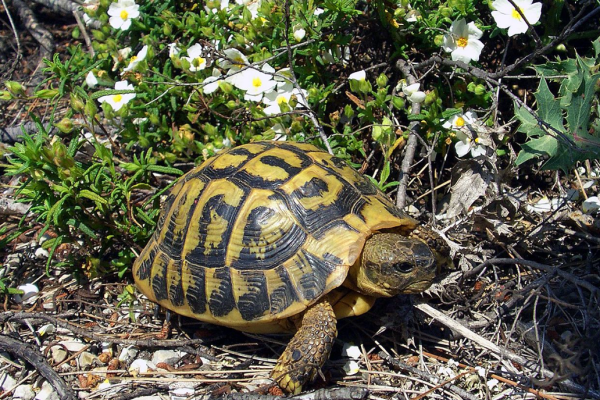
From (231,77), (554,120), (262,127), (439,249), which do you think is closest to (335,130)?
(262,127)

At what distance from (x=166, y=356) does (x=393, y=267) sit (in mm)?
1399

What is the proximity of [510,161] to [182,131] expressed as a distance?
7.36 feet

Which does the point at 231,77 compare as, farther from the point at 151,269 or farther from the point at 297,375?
the point at 297,375

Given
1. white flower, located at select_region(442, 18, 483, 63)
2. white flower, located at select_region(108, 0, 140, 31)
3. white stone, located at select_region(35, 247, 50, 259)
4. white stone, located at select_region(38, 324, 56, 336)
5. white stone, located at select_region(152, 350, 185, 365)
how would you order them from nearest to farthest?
white stone, located at select_region(152, 350, 185, 365) → white stone, located at select_region(38, 324, 56, 336) → white flower, located at select_region(442, 18, 483, 63) → white stone, located at select_region(35, 247, 50, 259) → white flower, located at select_region(108, 0, 140, 31)

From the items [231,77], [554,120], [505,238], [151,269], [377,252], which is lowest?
[151,269]

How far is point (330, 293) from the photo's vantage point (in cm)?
279

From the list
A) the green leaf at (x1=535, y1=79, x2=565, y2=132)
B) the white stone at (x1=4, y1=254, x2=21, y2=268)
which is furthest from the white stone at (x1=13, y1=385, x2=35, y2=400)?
the green leaf at (x1=535, y1=79, x2=565, y2=132)

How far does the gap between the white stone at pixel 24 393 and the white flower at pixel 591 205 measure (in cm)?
328

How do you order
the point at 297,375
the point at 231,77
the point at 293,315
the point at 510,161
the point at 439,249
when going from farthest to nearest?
1. the point at 231,77
2. the point at 510,161
3. the point at 439,249
4. the point at 293,315
5. the point at 297,375

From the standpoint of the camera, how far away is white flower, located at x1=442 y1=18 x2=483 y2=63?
10.9 ft

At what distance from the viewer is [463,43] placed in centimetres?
336

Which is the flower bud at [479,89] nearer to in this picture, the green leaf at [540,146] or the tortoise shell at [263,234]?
the green leaf at [540,146]

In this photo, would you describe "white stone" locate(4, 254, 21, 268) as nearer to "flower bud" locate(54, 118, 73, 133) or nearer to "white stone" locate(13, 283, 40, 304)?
"white stone" locate(13, 283, 40, 304)

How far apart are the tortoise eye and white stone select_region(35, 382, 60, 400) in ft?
6.28
